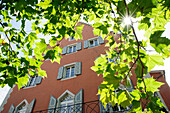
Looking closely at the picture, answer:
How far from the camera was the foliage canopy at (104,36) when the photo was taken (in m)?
1.36

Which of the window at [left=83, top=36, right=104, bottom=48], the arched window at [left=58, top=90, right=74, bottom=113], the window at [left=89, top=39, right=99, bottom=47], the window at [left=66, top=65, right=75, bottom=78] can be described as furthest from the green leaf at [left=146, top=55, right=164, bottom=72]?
the window at [left=89, top=39, right=99, bottom=47]

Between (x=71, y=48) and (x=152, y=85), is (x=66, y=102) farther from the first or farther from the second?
(x=152, y=85)

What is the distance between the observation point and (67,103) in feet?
23.8

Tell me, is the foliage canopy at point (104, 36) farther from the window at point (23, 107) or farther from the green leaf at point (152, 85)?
the window at point (23, 107)

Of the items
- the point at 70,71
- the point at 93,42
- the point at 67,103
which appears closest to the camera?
the point at 67,103

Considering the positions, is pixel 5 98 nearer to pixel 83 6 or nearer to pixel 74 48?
pixel 74 48

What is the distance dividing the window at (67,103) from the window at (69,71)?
154cm

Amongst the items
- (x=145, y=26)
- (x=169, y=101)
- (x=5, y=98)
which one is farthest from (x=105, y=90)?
(x=5, y=98)

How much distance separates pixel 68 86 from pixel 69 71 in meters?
1.60

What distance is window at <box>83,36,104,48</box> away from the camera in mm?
10211

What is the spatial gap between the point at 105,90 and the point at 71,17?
6.69 ft

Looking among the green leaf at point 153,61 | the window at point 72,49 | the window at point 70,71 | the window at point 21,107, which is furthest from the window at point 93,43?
the green leaf at point 153,61

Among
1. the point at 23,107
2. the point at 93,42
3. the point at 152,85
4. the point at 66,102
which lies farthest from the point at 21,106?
the point at 152,85

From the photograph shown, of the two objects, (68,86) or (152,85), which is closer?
(152,85)
